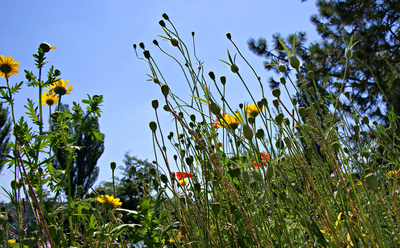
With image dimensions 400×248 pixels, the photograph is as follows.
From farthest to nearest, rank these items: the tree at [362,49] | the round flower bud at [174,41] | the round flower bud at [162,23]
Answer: the tree at [362,49] < the round flower bud at [162,23] < the round flower bud at [174,41]

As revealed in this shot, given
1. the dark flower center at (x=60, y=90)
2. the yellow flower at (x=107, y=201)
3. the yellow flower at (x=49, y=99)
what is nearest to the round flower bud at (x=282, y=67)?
the yellow flower at (x=107, y=201)

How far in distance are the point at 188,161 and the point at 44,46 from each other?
0.56m

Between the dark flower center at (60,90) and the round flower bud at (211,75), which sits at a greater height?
the dark flower center at (60,90)

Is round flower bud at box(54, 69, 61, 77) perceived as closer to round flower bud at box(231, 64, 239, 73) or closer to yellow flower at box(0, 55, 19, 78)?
yellow flower at box(0, 55, 19, 78)

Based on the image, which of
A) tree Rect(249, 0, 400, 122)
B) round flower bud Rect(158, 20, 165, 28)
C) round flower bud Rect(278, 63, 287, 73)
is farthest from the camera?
tree Rect(249, 0, 400, 122)

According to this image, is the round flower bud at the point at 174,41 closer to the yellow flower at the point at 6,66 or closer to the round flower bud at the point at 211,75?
the round flower bud at the point at 211,75

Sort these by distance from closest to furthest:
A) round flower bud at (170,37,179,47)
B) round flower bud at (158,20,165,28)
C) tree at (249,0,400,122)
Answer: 1. round flower bud at (170,37,179,47)
2. round flower bud at (158,20,165,28)
3. tree at (249,0,400,122)

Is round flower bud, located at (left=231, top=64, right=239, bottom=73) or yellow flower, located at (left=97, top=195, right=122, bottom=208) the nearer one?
round flower bud, located at (left=231, top=64, right=239, bottom=73)

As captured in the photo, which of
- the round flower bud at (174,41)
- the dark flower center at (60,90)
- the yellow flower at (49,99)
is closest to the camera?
the round flower bud at (174,41)

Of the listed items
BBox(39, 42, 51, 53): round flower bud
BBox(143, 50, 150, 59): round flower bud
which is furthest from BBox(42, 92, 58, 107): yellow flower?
BBox(143, 50, 150, 59): round flower bud

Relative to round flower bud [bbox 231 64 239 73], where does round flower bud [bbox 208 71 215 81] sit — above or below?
above

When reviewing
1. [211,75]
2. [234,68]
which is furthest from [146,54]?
[234,68]

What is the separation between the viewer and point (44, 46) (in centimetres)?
99

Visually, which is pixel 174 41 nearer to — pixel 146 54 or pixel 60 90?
pixel 146 54
